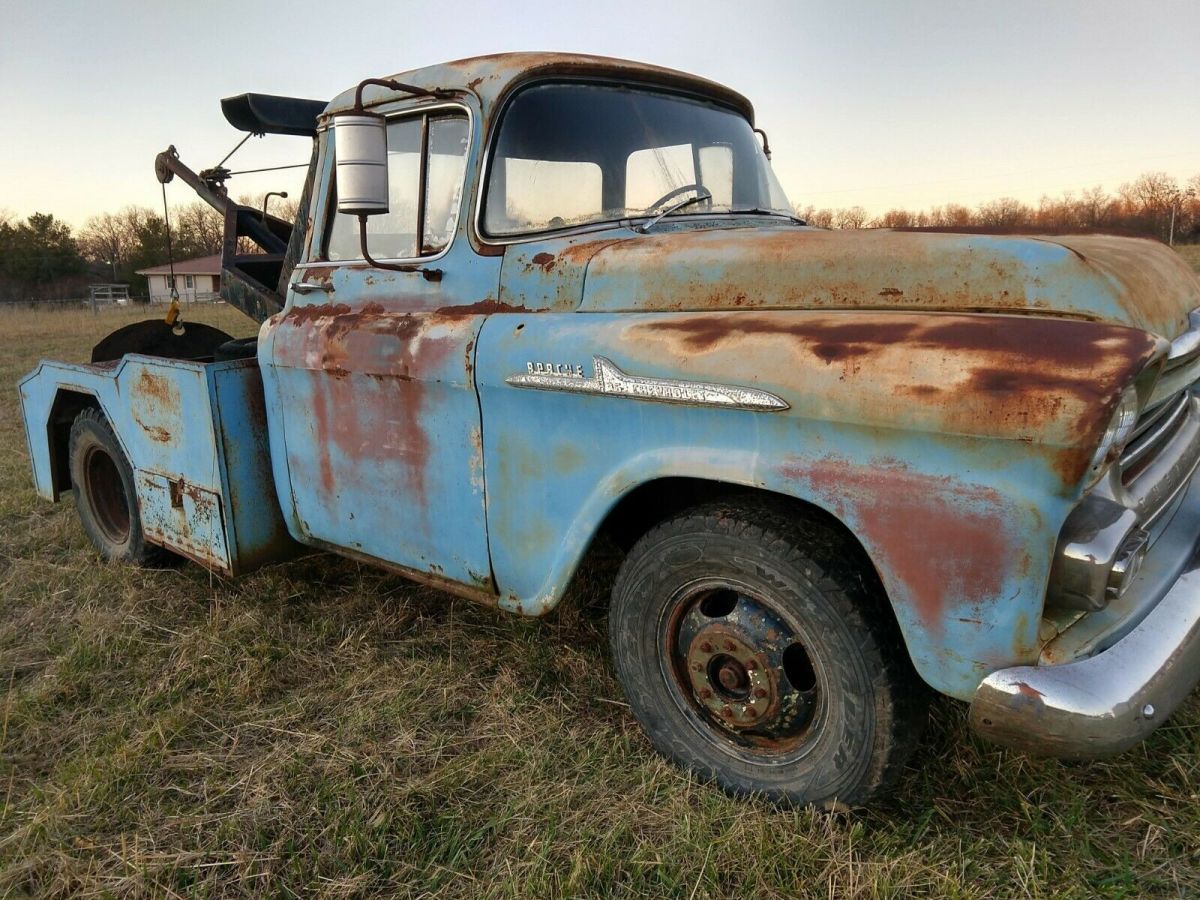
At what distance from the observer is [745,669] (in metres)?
2.15

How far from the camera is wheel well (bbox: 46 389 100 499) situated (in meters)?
4.38

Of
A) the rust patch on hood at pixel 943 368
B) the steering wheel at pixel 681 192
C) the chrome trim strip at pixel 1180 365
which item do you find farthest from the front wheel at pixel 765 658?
the steering wheel at pixel 681 192

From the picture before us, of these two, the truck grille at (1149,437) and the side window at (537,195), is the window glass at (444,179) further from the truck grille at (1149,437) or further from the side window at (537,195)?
the truck grille at (1149,437)

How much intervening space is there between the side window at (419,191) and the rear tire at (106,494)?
1.82 metres

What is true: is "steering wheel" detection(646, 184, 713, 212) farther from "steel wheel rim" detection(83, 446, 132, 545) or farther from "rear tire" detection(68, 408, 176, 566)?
"steel wheel rim" detection(83, 446, 132, 545)

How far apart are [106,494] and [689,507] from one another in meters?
3.59

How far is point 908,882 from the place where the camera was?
190cm

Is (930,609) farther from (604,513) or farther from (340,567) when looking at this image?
(340,567)

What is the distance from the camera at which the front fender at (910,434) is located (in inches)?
64.0

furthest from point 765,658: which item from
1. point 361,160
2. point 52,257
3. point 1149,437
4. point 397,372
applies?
point 52,257

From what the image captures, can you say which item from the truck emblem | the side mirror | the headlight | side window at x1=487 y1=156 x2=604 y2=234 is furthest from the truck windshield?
the headlight

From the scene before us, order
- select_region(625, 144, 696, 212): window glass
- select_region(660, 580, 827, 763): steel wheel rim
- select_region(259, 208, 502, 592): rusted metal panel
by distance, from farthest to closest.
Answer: select_region(625, 144, 696, 212): window glass, select_region(259, 208, 502, 592): rusted metal panel, select_region(660, 580, 827, 763): steel wheel rim

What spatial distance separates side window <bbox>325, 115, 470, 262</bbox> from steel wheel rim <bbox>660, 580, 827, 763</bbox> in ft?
4.68

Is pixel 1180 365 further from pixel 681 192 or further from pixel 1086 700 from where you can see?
pixel 681 192
